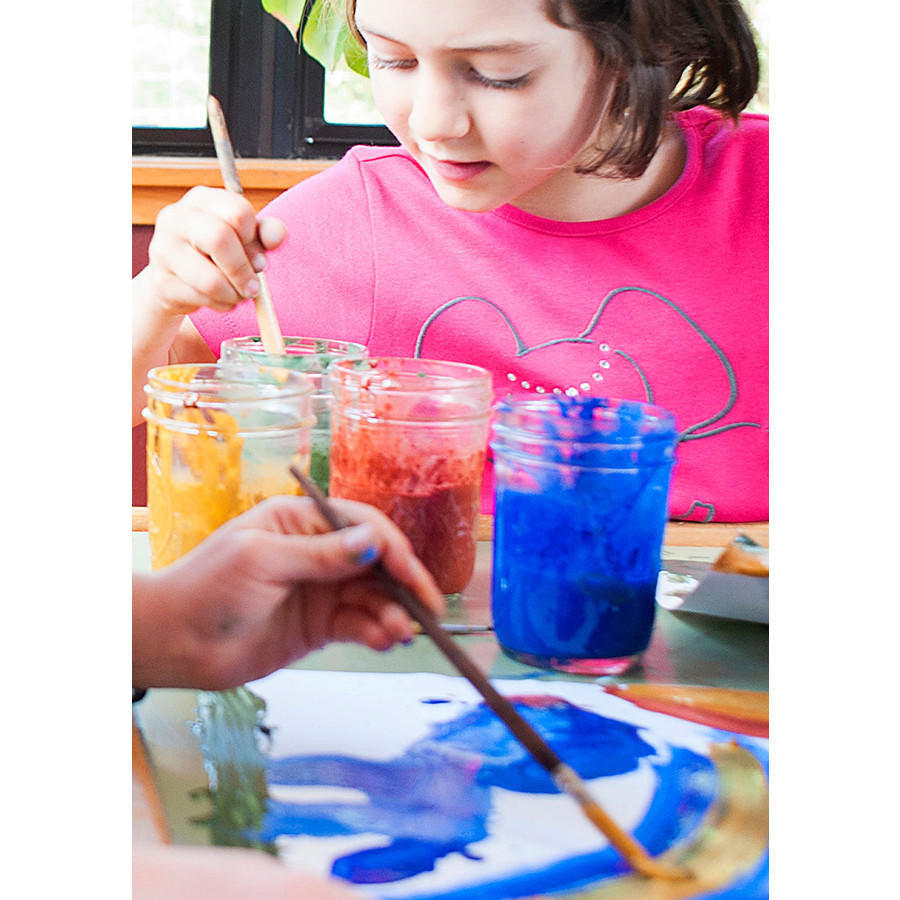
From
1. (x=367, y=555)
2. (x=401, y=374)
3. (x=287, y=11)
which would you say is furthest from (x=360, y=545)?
(x=287, y=11)

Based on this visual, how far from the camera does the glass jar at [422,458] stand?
1.44ft

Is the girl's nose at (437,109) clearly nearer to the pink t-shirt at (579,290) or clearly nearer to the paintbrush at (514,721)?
the pink t-shirt at (579,290)

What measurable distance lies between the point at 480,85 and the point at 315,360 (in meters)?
0.16

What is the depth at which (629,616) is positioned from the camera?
420 millimetres

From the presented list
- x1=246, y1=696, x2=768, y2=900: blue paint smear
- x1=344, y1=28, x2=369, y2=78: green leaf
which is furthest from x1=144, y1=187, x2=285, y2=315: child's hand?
x1=246, y1=696, x2=768, y2=900: blue paint smear

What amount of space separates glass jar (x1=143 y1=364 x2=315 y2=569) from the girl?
0.10 metres

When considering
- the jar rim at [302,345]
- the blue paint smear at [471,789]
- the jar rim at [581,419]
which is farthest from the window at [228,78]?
the blue paint smear at [471,789]

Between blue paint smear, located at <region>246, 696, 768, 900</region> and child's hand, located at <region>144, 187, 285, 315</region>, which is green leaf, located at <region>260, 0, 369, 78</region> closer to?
child's hand, located at <region>144, 187, 285, 315</region>

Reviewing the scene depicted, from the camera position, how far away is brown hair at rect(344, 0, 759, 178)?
541mm

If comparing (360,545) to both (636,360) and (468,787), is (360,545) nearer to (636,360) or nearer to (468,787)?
(468,787)

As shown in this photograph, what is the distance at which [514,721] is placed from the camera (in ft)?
1.22
